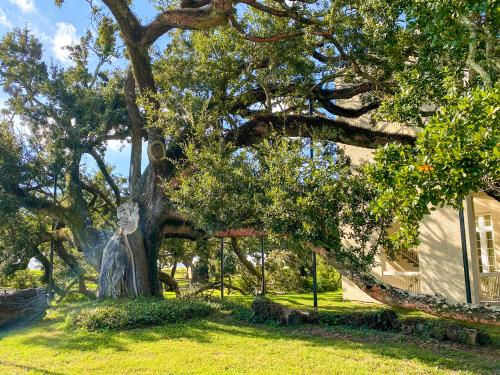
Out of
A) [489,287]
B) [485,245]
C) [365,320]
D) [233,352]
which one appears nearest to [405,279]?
[489,287]

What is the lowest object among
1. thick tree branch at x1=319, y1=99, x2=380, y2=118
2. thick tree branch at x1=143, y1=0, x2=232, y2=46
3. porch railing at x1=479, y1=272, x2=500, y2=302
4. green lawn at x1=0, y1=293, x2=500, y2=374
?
green lawn at x1=0, y1=293, x2=500, y2=374

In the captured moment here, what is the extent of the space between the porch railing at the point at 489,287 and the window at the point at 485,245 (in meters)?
1.57

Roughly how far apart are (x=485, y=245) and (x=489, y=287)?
90.5 inches

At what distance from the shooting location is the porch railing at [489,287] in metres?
13.8

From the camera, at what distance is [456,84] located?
6.43 metres

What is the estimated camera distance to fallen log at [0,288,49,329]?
10875mm

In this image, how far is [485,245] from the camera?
1602 cm

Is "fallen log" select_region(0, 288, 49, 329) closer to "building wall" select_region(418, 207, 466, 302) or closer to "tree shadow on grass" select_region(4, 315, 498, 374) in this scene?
"tree shadow on grass" select_region(4, 315, 498, 374)

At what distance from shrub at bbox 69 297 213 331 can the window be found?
1025 cm

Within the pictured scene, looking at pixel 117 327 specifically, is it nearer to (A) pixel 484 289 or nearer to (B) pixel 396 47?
(B) pixel 396 47

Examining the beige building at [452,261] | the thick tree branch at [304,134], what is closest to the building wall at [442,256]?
the beige building at [452,261]

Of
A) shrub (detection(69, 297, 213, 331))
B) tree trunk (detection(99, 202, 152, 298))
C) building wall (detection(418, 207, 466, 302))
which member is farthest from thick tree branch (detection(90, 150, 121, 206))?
building wall (detection(418, 207, 466, 302))

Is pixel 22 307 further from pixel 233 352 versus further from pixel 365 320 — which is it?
pixel 365 320

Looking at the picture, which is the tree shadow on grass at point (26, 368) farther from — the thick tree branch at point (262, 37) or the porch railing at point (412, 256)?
the porch railing at point (412, 256)
